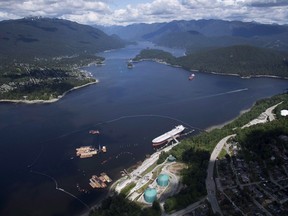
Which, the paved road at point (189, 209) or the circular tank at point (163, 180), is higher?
the circular tank at point (163, 180)

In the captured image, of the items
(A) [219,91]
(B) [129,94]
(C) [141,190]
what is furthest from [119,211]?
(A) [219,91]

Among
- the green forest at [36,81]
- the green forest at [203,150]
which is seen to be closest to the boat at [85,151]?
the green forest at [203,150]

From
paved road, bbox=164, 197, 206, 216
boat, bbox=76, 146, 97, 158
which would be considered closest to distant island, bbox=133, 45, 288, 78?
boat, bbox=76, 146, 97, 158

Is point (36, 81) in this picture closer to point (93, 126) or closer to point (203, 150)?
point (93, 126)

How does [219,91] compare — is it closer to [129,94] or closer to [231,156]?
[129,94]

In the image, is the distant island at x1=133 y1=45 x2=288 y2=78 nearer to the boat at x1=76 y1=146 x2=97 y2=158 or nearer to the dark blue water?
the dark blue water

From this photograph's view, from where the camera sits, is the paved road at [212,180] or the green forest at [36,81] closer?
the paved road at [212,180]

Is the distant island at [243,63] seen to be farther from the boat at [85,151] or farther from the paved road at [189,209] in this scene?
the paved road at [189,209]
